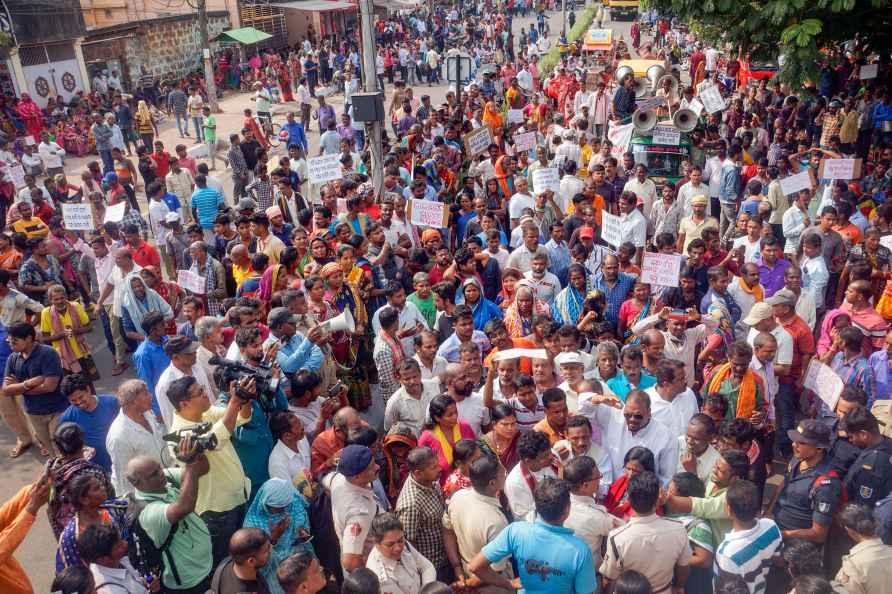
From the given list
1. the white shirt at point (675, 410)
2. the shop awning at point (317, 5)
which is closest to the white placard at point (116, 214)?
the white shirt at point (675, 410)

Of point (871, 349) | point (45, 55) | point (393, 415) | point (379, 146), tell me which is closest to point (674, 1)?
point (379, 146)

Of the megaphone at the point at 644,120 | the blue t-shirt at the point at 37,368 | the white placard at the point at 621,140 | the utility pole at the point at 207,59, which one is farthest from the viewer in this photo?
the utility pole at the point at 207,59

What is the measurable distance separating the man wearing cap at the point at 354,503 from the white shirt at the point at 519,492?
31.1 inches

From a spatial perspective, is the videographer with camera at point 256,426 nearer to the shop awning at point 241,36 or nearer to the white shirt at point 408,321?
the white shirt at point 408,321

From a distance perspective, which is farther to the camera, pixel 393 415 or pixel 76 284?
pixel 76 284

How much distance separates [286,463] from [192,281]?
3.54 meters

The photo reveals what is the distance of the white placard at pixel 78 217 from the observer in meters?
9.09

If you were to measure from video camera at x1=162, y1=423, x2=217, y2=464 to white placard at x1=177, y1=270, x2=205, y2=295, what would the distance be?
3606mm

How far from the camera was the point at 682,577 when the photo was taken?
381 cm

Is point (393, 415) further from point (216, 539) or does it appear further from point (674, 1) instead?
point (674, 1)

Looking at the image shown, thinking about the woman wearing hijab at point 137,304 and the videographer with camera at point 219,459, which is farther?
the woman wearing hijab at point 137,304

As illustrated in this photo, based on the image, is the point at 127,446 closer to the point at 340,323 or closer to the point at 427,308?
the point at 340,323

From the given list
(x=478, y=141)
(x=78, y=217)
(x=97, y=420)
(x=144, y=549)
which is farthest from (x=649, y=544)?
(x=478, y=141)

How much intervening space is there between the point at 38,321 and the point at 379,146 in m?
4.76
